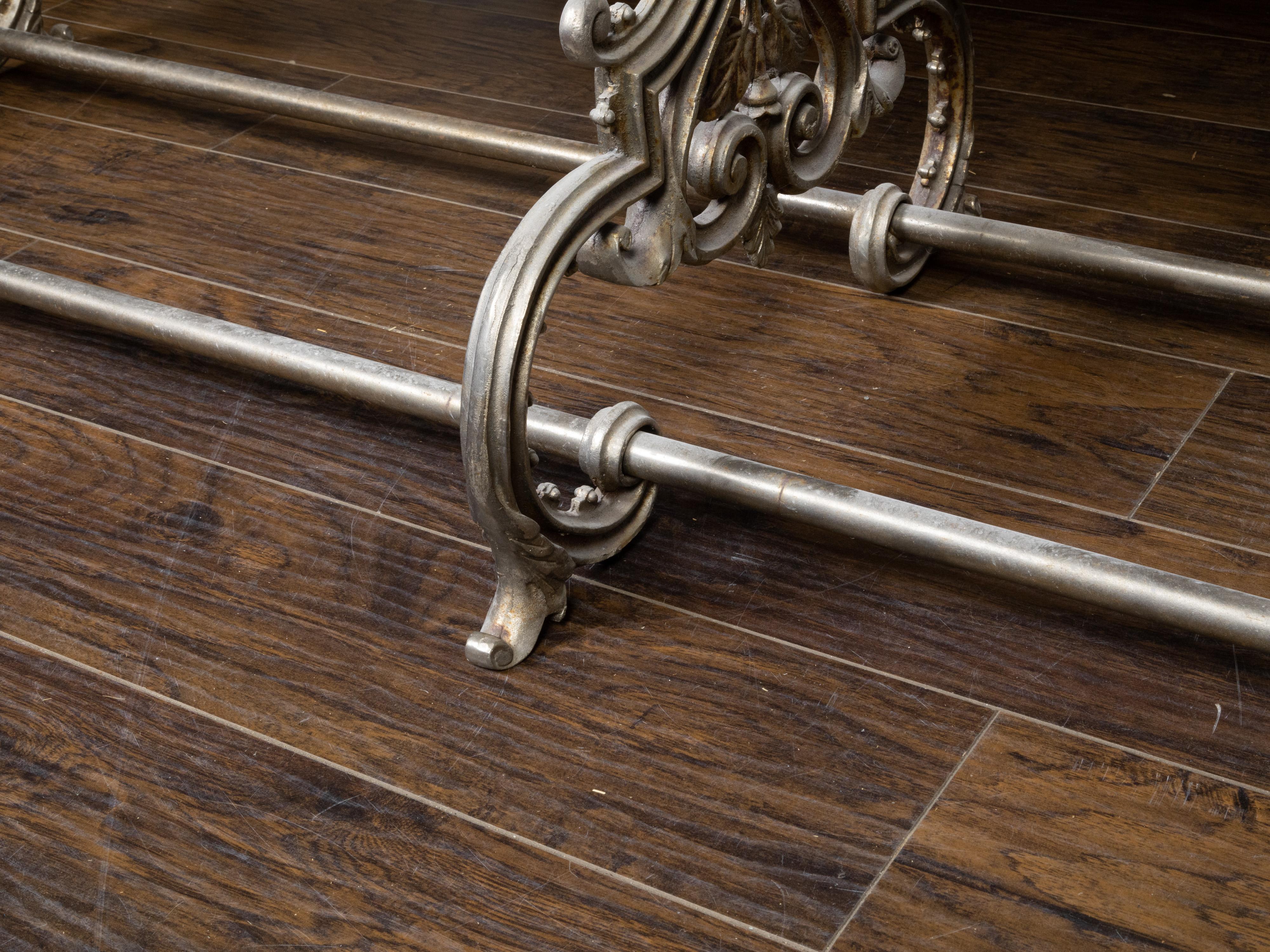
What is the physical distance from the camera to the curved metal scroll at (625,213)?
38.6 inches

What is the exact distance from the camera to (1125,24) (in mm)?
2078

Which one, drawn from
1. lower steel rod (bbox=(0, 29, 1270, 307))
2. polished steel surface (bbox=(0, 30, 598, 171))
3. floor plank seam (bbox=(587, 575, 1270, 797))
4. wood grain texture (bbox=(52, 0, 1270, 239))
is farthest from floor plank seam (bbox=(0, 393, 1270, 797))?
wood grain texture (bbox=(52, 0, 1270, 239))

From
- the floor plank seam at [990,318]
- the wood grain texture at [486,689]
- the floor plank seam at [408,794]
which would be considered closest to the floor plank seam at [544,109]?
the floor plank seam at [990,318]

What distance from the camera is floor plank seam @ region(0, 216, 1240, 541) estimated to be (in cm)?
117

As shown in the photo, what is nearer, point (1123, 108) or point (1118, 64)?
point (1123, 108)

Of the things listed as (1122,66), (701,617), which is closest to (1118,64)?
(1122,66)

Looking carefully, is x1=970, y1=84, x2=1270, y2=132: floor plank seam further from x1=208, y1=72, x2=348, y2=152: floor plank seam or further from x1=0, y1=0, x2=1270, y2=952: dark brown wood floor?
x1=208, y1=72, x2=348, y2=152: floor plank seam

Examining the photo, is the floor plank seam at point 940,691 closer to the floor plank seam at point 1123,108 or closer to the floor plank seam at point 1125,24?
the floor plank seam at point 1123,108

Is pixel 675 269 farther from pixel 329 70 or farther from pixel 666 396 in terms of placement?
pixel 329 70

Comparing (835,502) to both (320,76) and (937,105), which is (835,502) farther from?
(320,76)

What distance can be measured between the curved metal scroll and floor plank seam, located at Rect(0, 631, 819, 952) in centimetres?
13

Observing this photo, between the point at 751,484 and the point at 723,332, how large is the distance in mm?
379

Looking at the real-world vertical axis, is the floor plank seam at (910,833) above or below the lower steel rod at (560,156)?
below

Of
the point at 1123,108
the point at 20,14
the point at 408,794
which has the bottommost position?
the point at 408,794
